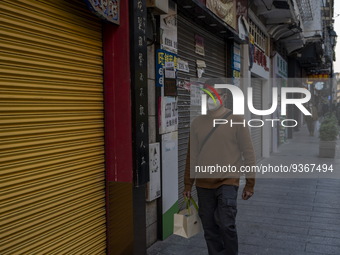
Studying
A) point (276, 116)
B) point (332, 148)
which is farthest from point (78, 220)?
point (276, 116)

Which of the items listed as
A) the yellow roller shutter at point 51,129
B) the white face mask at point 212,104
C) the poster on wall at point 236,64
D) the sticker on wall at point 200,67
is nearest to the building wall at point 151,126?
the yellow roller shutter at point 51,129

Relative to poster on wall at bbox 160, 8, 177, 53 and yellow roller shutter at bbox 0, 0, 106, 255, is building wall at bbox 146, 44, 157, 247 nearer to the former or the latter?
poster on wall at bbox 160, 8, 177, 53

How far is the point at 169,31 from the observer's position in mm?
5664

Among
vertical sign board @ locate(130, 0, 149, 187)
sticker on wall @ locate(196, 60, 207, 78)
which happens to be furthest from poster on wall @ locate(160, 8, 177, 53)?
sticker on wall @ locate(196, 60, 207, 78)

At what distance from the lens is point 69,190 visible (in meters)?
3.83

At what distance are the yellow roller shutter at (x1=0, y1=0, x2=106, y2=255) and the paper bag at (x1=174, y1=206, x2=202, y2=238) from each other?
0.84 meters

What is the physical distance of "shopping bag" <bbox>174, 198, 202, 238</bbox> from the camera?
4.09 metres

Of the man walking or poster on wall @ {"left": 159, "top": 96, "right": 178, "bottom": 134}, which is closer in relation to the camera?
the man walking

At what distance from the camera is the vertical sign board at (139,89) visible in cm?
433

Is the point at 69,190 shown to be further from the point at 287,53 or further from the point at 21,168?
the point at 287,53

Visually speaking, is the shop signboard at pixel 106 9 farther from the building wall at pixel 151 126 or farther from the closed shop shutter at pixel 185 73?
the closed shop shutter at pixel 185 73

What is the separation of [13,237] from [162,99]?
2811 mm

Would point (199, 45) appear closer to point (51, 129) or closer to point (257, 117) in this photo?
point (51, 129)

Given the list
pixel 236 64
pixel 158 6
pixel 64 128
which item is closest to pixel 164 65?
pixel 158 6
